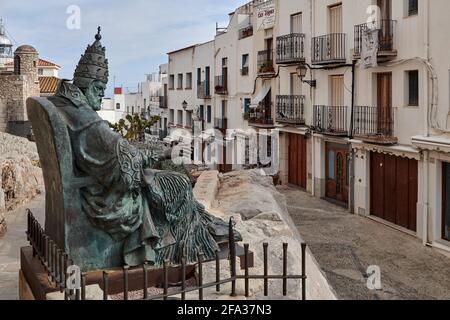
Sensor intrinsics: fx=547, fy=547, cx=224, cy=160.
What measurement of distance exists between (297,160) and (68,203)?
18066 millimetres

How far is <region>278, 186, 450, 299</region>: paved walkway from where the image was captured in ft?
32.4

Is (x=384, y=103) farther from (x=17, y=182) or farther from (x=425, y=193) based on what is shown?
(x=17, y=182)

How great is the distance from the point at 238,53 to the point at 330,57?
9.74 meters

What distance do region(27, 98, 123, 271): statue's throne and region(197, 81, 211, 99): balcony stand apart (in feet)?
86.3

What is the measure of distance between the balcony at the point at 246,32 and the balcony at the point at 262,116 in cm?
397

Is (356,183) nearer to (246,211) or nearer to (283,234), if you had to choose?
(246,211)

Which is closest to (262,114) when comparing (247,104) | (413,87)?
(247,104)

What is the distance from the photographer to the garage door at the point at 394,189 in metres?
14.5

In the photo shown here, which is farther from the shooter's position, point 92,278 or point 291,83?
point 291,83

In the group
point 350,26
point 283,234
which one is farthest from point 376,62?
point 283,234

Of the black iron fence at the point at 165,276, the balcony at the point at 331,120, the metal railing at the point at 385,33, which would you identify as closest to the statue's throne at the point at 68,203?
the black iron fence at the point at 165,276

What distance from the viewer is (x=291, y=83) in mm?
22406

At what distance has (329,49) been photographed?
1844cm

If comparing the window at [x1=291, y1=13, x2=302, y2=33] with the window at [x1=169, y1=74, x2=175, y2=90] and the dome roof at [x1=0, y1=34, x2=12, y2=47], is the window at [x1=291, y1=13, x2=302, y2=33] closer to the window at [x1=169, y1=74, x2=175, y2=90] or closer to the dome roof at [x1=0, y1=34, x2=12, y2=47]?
the window at [x1=169, y1=74, x2=175, y2=90]
